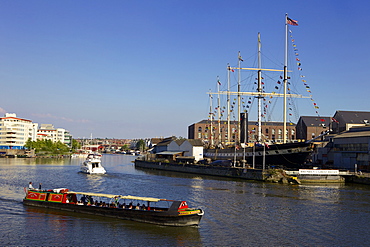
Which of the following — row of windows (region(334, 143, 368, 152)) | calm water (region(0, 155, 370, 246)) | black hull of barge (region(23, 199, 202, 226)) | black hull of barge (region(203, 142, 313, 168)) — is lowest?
calm water (region(0, 155, 370, 246))

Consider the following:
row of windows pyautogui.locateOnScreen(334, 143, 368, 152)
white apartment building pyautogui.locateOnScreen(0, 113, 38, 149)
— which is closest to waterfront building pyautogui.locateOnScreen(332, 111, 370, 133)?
row of windows pyautogui.locateOnScreen(334, 143, 368, 152)

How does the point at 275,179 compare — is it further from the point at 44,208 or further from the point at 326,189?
the point at 44,208

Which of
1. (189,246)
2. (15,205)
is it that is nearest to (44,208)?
(15,205)

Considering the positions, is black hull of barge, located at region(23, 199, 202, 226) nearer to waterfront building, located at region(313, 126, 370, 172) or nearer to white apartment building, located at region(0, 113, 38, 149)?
waterfront building, located at region(313, 126, 370, 172)

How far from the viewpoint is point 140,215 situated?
33.1 metres

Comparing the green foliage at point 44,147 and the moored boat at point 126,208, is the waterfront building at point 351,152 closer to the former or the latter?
the moored boat at point 126,208

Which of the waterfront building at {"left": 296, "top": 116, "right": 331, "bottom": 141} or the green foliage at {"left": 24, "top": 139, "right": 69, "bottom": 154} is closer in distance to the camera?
the waterfront building at {"left": 296, "top": 116, "right": 331, "bottom": 141}

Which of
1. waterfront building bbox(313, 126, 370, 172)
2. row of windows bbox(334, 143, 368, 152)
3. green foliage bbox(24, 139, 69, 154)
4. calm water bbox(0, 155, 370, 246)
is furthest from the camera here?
green foliage bbox(24, 139, 69, 154)

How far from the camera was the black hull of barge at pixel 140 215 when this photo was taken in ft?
103

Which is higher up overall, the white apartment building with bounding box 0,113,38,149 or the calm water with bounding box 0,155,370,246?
the white apartment building with bounding box 0,113,38,149

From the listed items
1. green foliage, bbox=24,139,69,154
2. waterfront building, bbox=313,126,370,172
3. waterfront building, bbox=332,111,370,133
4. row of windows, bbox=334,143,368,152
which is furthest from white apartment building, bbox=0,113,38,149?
row of windows, bbox=334,143,368,152

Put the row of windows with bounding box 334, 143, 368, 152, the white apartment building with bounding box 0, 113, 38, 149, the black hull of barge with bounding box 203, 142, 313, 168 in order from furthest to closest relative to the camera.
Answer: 1. the white apartment building with bounding box 0, 113, 38, 149
2. the black hull of barge with bounding box 203, 142, 313, 168
3. the row of windows with bounding box 334, 143, 368, 152

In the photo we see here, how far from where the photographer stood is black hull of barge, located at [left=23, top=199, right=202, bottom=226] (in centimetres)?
3131

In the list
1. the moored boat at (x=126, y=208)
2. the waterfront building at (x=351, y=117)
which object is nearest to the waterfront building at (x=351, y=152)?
the waterfront building at (x=351, y=117)
